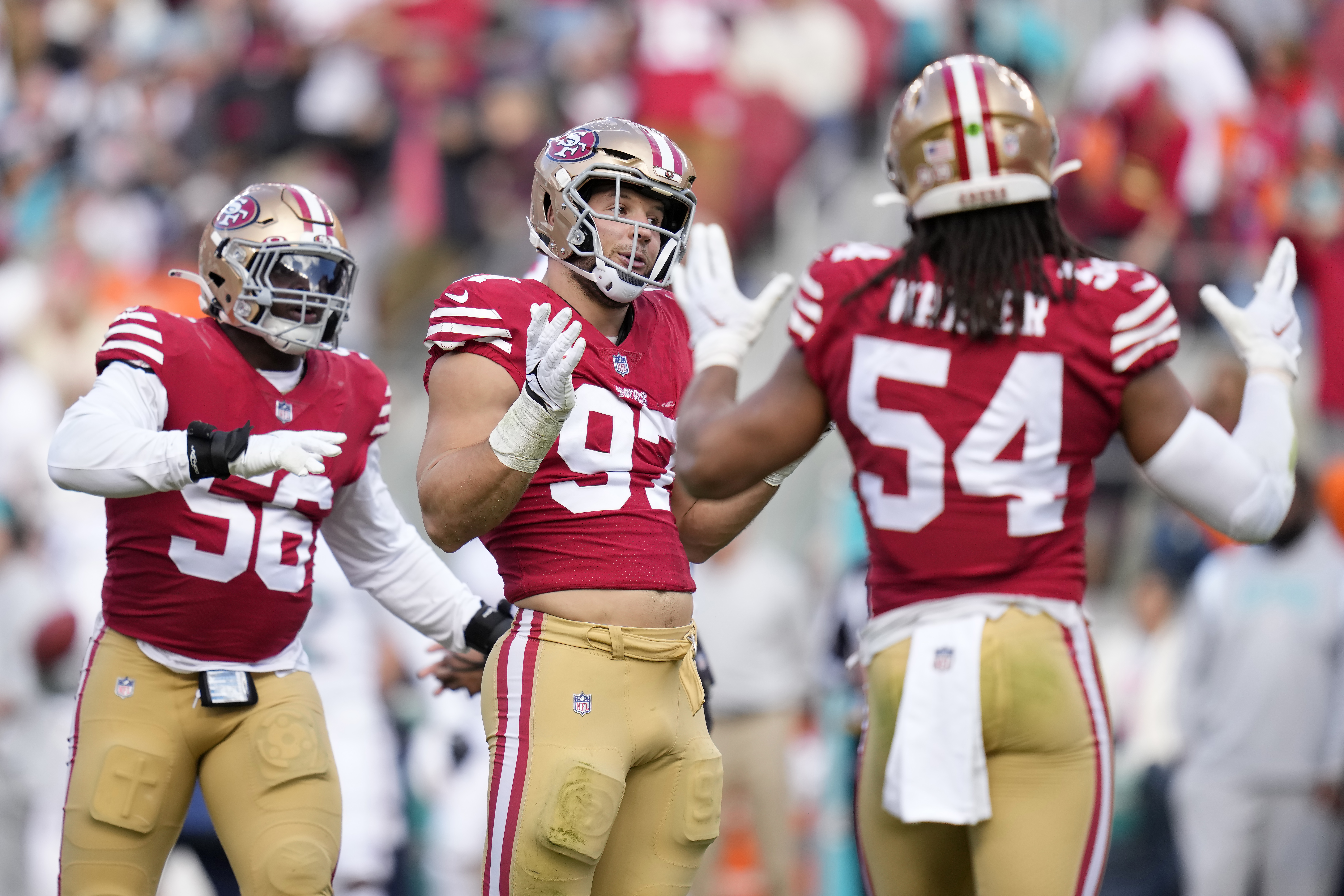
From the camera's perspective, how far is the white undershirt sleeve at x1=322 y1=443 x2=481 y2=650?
4328mm

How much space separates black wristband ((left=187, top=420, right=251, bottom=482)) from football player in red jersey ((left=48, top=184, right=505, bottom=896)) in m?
A: 0.08

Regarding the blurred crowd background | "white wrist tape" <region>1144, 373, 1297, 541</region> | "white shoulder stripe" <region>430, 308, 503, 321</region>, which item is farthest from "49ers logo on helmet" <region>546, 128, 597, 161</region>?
the blurred crowd background

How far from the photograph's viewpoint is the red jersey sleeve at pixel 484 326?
3504mm

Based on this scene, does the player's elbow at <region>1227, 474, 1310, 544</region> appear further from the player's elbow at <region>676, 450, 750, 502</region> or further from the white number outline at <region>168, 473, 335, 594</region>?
the white number outline at <region>168, 473, 335, 594</region>

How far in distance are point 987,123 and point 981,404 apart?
0.56 m

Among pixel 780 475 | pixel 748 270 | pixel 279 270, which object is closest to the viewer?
pixel 780 475

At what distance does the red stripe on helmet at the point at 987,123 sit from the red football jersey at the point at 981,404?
23 centimetres

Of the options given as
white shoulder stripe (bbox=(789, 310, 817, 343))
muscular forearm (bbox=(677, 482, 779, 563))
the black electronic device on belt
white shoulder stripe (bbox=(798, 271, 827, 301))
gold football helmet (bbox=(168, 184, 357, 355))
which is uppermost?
gold football helmet (bbox=(168, 184, 357, 355))

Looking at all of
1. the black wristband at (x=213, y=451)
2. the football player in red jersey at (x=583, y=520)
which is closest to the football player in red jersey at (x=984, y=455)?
the football player in red jersey at (x=583, y=520)

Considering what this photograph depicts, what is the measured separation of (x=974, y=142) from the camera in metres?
3.40

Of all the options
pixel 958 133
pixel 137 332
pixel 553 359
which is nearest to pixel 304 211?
pixel 137 332

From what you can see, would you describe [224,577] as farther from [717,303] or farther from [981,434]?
[981,434]

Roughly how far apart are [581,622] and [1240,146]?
7.41 metres

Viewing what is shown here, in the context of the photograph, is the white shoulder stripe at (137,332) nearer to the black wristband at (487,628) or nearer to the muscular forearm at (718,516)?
the black wristband at (487,628)
